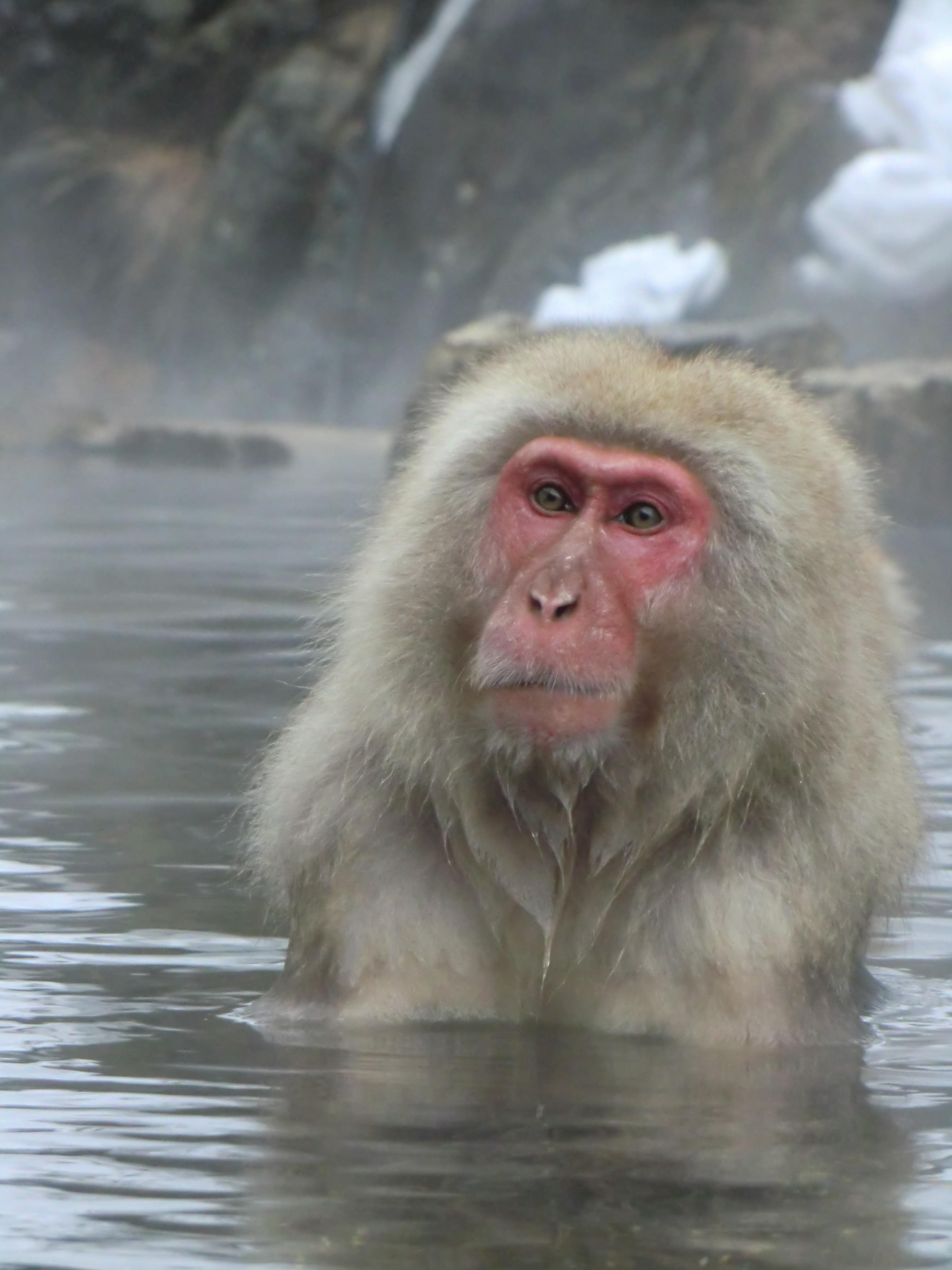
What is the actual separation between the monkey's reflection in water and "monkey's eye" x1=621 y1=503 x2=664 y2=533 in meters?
0.77

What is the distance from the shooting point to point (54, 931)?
4.16 metres

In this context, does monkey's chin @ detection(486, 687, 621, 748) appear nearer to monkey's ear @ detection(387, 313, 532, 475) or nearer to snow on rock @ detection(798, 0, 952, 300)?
monkey's ear @ detection(387, 313, 532, 475)

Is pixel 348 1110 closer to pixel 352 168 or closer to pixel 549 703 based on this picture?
pixel 549 703

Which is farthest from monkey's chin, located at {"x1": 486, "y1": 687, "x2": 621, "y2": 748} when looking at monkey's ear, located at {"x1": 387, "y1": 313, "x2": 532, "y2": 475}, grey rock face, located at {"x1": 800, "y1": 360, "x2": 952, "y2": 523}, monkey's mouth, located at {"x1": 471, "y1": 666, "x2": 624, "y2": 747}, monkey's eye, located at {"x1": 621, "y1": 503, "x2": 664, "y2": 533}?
grey rock face, located at {"x1": 800, "y1": 360, "x2": 952, "y2": 523}

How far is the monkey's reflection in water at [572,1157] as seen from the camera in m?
2.36

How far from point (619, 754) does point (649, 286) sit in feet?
55.3

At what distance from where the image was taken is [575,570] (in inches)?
127

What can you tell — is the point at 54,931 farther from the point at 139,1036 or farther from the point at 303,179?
the point at 303,179

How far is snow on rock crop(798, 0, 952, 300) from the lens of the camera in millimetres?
18516

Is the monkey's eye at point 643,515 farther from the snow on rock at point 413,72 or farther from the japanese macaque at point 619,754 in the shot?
the snow on rock at point 413,72

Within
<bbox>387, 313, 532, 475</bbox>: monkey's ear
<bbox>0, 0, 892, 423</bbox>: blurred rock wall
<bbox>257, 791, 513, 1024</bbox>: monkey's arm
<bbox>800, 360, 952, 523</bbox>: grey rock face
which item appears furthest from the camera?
<bbox>0, 0, 892, 423</bbox>: blurred rock wall

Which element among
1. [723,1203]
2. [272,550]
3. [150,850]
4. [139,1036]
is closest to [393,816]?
[139,1036]

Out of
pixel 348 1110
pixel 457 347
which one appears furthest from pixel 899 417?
pixel 348 1110

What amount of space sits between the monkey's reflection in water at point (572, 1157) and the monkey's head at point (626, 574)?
436mm
